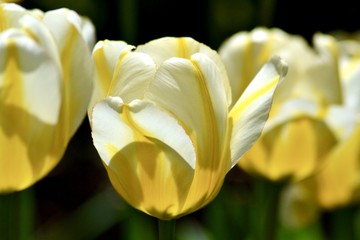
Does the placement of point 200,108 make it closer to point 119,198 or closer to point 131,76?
point 131,76

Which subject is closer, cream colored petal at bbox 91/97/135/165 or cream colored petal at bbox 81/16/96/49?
cream colored petal at bbox 91/97/135/165

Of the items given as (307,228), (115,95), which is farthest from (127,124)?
(307,228)

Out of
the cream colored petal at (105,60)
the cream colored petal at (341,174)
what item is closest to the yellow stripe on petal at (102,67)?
the cream colored petal at (105,60)

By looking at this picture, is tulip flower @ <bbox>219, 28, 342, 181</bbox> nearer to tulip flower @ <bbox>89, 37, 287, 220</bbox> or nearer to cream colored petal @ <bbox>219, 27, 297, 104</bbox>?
cream colored petal @ <bbox>219, 27, 297, 104</bbox>

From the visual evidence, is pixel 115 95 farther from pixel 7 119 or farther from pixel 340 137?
pixel 340 137

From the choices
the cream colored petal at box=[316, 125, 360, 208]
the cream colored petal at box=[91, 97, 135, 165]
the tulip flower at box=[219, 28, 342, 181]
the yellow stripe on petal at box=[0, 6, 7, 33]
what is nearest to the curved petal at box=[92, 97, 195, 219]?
the cream colored petal at box=[91, 97, 135, 165]

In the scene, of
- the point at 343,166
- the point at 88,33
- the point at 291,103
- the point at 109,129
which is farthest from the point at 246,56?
the point at 109,129

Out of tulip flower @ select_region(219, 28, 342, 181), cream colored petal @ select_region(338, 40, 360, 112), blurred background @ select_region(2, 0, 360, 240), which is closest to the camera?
tulip flower @ select_region(219, 28, 342, 181)
